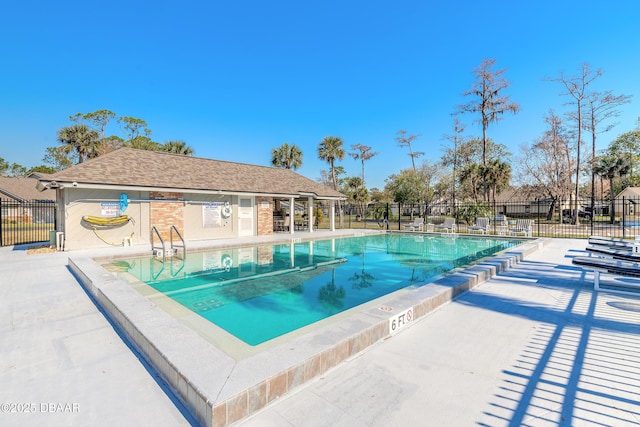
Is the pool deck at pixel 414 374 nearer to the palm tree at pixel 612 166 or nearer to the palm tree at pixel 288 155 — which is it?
the palm tree at pixel 288 155

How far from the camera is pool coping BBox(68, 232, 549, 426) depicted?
7.23ft

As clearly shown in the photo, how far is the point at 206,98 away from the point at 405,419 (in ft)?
96.9

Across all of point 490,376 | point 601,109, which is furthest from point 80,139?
point 601,109

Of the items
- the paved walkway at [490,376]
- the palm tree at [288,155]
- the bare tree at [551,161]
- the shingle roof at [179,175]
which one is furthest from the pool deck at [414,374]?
the bare tree at [551,161]

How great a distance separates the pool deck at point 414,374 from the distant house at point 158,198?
25.6ft

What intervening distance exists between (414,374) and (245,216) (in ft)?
48.4

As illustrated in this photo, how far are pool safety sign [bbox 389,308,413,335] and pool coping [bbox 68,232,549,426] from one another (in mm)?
13

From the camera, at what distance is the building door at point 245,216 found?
16297mm

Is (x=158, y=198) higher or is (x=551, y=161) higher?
(x=551, y=161)

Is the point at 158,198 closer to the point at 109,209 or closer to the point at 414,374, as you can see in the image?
the point at 109,209

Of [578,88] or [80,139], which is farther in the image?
[80,139]

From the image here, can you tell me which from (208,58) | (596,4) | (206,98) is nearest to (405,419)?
(596,4)

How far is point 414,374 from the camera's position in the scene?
2.82 metres

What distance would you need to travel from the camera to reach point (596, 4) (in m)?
11.4
